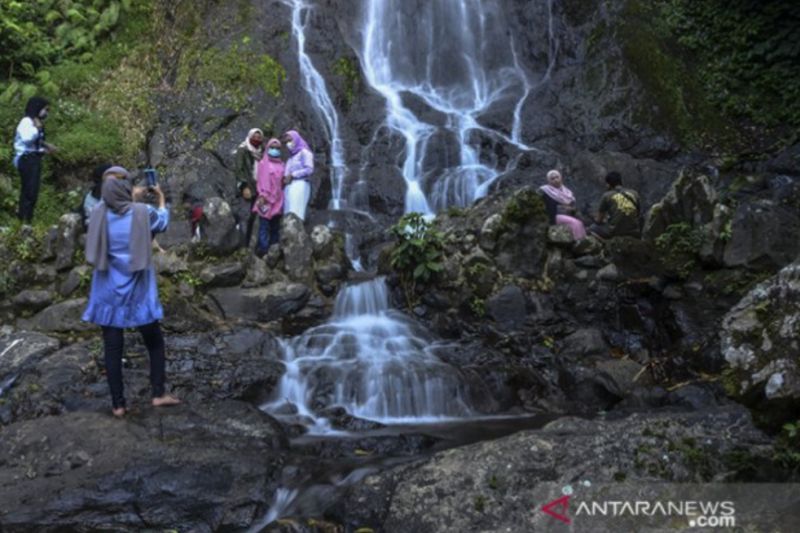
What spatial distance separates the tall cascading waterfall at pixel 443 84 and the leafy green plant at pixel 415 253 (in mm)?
2992

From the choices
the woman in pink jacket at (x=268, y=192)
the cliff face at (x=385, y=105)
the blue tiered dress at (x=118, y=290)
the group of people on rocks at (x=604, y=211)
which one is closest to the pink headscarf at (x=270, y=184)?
the woman in pink jacket at (x=268, y=192)

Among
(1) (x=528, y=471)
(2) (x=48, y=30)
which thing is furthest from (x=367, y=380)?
(2) (x=48, y=30)

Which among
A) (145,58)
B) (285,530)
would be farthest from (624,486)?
(145,58)

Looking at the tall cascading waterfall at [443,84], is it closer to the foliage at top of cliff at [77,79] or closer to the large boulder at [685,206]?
the large boulder at [685,206]

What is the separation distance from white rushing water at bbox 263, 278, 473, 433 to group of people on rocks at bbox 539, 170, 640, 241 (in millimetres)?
2765

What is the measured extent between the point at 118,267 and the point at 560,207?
6.69m

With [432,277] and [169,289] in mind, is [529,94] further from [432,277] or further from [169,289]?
[169,289]

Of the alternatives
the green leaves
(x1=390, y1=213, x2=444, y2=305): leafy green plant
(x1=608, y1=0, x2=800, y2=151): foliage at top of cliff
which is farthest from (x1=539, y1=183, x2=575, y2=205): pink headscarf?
the green leaves

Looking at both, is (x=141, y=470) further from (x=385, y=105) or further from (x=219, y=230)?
(x=385, y=105)

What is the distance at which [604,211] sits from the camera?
38.4 ft

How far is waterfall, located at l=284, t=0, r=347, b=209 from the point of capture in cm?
1457

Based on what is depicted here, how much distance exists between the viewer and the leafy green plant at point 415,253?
35.7 ft

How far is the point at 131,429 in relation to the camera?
685 cm

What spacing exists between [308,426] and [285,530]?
2585 millimetres
